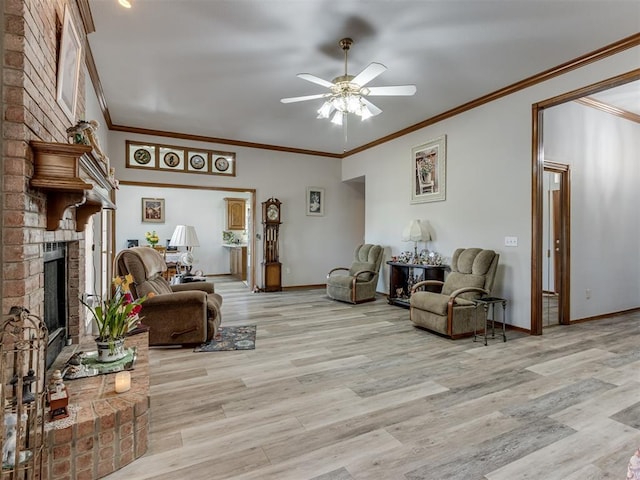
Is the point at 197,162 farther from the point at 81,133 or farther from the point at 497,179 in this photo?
the point at 497,179

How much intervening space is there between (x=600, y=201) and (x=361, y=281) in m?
3.65

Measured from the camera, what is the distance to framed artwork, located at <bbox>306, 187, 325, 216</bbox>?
24.3 feet

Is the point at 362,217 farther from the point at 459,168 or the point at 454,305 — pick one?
the point at 454,305

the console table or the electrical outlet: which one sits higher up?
the electrical outlet

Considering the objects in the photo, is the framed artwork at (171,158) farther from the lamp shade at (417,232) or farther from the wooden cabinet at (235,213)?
the lamp shade at (417,232)

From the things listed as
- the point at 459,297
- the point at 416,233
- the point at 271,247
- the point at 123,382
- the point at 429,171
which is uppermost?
the point at 429,171

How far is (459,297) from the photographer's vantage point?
4.11m

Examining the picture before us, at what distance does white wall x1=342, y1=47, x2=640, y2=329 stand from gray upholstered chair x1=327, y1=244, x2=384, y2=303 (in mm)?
1004

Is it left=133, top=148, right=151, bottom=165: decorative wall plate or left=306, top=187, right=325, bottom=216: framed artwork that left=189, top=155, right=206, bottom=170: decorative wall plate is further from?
left=306, top=187, right=325, bottom=216: framed artwork

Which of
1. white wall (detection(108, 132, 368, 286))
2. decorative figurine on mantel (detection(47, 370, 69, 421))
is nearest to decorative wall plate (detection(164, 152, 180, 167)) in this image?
white wall (detection(108, 132, 368, 286))

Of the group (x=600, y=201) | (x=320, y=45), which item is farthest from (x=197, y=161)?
(x=600, y=201)

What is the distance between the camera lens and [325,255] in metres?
7.61

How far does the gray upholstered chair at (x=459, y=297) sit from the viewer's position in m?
3.81

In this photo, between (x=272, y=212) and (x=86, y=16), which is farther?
(x=272, y=212)
